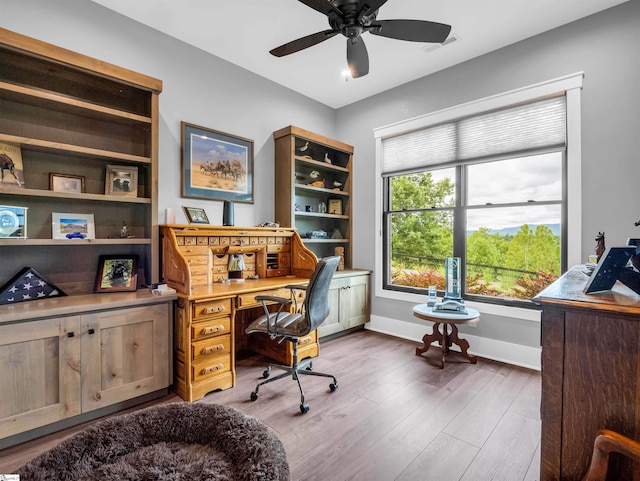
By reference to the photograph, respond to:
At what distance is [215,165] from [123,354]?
1.93 meters

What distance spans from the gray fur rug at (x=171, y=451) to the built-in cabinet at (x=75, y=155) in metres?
1.50

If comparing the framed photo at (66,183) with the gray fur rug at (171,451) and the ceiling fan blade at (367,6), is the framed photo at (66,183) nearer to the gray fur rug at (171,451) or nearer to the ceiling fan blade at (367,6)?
the gray fur rug at (171,451)

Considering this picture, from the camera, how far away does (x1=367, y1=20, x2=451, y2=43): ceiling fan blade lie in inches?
78.3

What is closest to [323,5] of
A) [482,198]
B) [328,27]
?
[328,27]

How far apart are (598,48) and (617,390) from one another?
3.00m

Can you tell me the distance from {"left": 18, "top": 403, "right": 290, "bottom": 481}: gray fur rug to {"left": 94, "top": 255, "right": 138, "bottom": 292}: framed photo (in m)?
1.42

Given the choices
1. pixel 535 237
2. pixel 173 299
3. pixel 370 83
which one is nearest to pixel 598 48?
pixel 535 237

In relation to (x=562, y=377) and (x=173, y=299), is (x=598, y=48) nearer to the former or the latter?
(x=562, y=377)

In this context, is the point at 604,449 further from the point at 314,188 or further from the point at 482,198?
the point at 314,188

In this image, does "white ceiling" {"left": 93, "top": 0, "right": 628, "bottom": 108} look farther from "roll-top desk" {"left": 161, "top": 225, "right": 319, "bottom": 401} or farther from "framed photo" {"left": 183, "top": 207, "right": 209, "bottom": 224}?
"roll-top desk" {"left": 161, "top": 225, "right": 319, "bottom": 401}

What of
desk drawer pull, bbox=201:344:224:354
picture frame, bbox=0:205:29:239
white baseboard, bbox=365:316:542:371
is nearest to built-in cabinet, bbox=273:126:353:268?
white baseboard, bbox=365:316:542:371

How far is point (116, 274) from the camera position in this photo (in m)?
2.47

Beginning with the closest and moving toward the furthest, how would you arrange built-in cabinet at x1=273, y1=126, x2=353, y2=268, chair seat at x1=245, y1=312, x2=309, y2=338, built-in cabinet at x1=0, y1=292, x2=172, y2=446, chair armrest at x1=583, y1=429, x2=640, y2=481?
chair armrest at x1=583, y1=429, x2=640, y2=481 < built-in cabinet at x1=0, y1=292, x2=172, y2=446 < chair seat at x1=245, y1=312, x2=309, y2=338 < built-in cabinet at x1=273, y1=126, x2=353, y2=268

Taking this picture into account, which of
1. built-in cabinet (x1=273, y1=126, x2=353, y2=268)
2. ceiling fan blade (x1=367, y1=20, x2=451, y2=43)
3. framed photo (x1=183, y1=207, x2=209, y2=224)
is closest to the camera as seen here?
ceiling fan blade (x1=367, y1=20, x2=451, y2=43)
